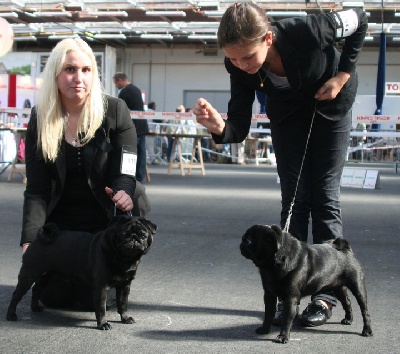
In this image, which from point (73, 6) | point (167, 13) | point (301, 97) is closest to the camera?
point (301, 97)

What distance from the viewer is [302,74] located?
300 cm

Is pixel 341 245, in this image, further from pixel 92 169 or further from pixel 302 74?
pixel 92 169

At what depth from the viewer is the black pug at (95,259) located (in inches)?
113

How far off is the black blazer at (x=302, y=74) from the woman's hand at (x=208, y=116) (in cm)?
9

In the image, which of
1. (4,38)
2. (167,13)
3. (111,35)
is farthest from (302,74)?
(111,35)

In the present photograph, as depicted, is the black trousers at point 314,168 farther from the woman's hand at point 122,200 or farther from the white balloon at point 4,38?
the white balloon at point 4,38

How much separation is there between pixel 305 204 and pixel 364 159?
73.6 ft

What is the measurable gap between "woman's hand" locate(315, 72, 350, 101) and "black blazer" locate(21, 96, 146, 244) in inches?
38.6

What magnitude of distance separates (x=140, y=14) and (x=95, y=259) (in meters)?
16.8

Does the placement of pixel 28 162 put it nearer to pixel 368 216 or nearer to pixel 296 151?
pixel 296 151

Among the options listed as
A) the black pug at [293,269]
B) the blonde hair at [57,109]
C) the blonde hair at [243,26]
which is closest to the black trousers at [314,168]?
the black pug at [293,269]

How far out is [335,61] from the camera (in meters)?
3.13

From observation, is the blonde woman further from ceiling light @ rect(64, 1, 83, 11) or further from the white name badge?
ceiling light @ rect(64, 1, 83, 11)

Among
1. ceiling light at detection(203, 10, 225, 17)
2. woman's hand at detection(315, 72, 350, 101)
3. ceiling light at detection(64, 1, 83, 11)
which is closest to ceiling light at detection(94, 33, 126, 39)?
ceiling light at detection(64, 1, 83, 11)
